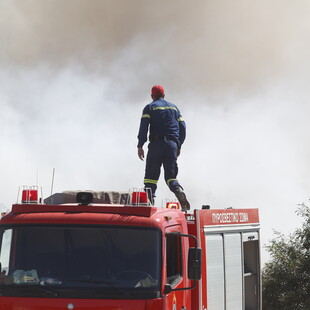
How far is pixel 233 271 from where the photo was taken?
9180 millimetres

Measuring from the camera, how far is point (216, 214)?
28.9 ft

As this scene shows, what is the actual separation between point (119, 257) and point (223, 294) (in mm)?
2692

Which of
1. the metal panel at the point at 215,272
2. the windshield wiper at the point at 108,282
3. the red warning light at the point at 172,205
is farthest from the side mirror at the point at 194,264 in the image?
the metal panel at the point at 215,272

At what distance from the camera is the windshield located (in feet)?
21.1

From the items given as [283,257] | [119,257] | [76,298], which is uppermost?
[283,257]

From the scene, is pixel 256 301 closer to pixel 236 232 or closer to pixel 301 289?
pixel 236 232

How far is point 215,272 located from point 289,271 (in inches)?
275

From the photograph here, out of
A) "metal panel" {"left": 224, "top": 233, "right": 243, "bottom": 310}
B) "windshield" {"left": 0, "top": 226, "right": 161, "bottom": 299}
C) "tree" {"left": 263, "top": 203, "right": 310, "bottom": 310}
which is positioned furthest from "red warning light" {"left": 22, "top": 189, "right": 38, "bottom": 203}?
"tree" {"left": 263, "top": 203, "right": 310, "bottom": 310}

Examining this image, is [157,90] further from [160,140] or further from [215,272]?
[215,272]

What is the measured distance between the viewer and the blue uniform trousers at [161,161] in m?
10.4

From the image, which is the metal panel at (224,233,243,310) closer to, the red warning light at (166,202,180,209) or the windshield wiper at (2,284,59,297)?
the red warning light at (166,202,180,209)

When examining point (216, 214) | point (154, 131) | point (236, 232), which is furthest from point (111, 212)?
point (154, 131)

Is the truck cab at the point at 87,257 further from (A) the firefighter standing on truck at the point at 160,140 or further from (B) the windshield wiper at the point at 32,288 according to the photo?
(A) the firefighter standing on truck at the point at 160,140

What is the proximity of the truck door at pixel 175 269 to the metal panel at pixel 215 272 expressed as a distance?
38.1 inches
